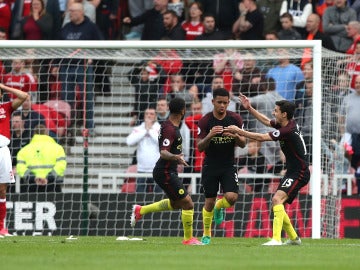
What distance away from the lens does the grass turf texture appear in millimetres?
13727

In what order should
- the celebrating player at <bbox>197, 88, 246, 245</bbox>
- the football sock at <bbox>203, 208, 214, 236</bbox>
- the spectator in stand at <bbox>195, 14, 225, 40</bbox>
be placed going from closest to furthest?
the celebrating player at <bbox>197, 88, 246, 245</bbox> < the football sock at <bbox>203, 208, 214, 236</bbox> < the spectator in stand at <bbox>195, 14, 225, 40</bbox>

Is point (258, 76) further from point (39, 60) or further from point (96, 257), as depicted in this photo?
point (96, 257)

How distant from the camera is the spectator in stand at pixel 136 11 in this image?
2670 centimetres

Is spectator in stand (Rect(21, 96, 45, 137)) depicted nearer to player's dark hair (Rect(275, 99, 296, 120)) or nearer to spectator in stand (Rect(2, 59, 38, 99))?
spectator in stand (Rect(2, 59, 38, 99))

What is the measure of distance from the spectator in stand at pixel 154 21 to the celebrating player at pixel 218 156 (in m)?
7.87

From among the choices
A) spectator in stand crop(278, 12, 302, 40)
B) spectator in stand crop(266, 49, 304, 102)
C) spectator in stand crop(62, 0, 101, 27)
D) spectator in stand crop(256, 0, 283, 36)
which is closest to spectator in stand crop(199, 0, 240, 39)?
spectator in stand crop(256, 0, 283, 36)

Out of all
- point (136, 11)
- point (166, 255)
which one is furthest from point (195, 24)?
point (166, 255)

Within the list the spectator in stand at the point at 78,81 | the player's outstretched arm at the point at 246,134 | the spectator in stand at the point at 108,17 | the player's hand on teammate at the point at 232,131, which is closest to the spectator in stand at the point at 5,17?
the spectator in stand at the point at 108,17

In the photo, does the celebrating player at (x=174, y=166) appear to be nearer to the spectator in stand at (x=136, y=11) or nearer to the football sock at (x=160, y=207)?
the football sock at (x=160, y=207)

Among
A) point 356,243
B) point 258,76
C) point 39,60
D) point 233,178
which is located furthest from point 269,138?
point 39,60

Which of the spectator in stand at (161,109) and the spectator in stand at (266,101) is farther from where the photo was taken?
the spectator in stand at (161,109)

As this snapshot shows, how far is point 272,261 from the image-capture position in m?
14.4

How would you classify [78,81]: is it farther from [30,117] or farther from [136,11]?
[136,11]

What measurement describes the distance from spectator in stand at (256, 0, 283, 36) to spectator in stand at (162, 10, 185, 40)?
1.70 meters
